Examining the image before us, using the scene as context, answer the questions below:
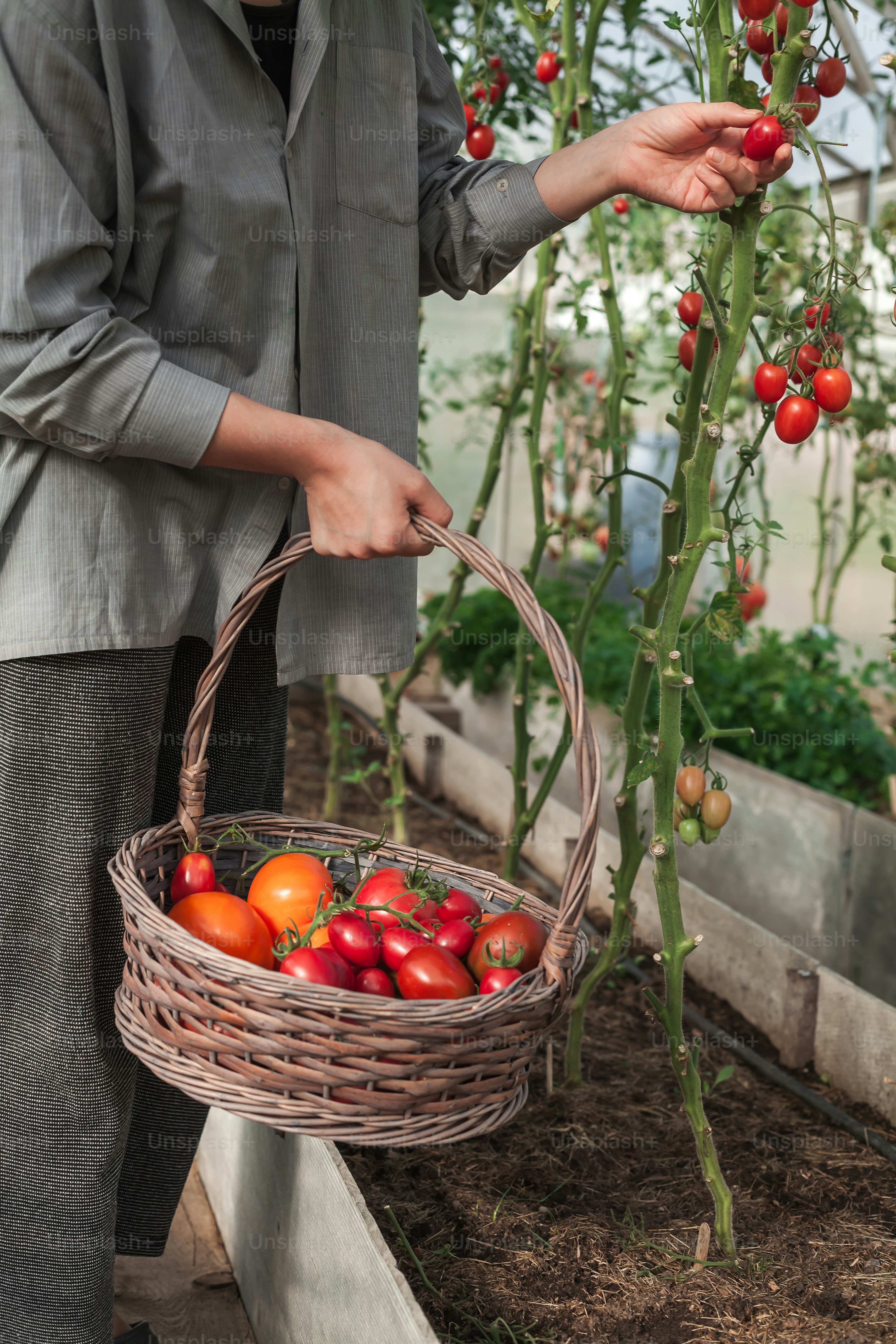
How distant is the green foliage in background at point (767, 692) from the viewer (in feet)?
9.33

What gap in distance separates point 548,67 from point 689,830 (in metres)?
1.22

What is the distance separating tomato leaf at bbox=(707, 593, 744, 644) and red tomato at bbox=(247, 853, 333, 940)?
51cm

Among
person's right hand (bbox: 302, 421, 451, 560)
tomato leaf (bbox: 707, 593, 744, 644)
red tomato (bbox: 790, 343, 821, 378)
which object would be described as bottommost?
tomato leaf (bbox: 707, 593, 744, 644)

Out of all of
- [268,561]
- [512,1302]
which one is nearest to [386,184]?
[268,561]

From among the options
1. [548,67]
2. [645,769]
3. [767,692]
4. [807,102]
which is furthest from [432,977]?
[767,692]

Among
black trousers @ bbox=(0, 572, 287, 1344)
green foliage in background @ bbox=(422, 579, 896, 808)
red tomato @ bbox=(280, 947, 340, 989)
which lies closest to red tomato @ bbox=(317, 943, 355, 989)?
red tomato @ bbox=(280, 947, 340, 989)

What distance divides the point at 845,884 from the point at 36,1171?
5.65ft

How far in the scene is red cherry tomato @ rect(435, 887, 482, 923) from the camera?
1.08m

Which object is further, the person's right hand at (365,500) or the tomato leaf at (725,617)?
the tomato leaf at (725,617)

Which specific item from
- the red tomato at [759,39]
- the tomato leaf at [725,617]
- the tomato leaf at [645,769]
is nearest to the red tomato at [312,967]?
the tomato leaf at [645,769]

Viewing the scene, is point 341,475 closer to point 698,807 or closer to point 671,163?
point 671,163

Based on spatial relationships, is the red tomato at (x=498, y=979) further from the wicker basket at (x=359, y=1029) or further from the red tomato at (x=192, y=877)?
the red tomato at (x=192, y=877)

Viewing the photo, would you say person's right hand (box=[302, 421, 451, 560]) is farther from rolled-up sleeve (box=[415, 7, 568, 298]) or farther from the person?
rolled-up sleeve (box=[415, 7, 568, 298])

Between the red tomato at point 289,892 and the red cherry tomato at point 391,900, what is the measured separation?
4 centimetres
